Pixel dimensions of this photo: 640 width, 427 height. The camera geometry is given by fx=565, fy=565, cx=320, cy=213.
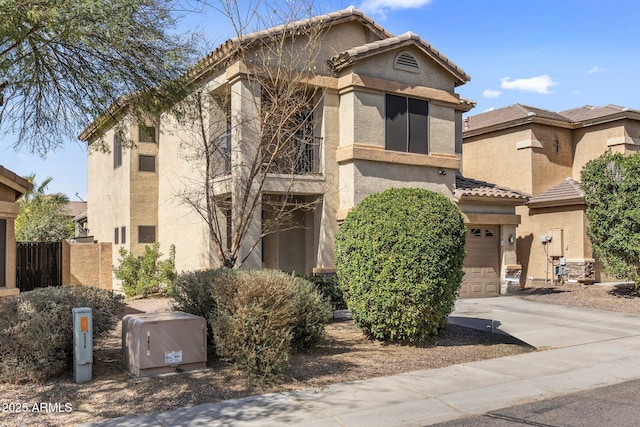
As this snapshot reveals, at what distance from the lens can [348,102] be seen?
50.8 ft

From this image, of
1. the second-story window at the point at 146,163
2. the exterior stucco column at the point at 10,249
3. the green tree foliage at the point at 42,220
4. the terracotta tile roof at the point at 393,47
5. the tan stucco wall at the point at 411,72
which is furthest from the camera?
the green tree foliage at the point at 42,220

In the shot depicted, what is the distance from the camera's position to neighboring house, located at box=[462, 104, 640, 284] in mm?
21156

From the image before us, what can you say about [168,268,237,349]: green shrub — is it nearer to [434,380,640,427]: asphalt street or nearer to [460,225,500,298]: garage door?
[434,380,640,427]: asphalt street

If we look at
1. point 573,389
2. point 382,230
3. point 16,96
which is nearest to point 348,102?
point 382,230

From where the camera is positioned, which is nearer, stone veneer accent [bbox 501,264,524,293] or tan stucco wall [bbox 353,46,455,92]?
tan stucco wall [bbox 353,46,455,92]

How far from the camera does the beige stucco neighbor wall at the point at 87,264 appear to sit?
19.4m

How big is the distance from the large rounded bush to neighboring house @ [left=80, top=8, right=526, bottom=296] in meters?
4.49

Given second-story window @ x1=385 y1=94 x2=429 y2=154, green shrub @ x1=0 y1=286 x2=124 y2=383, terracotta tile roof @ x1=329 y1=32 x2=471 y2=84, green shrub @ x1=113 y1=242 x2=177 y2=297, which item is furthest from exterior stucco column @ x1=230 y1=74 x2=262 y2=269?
green shrub @ x1=0 y1=286 x2=124 y2=383

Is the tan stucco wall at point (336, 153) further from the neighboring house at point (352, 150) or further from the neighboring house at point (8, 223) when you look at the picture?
the neighboring house at point (8, 223)

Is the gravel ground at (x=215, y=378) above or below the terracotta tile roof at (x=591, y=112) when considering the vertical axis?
below

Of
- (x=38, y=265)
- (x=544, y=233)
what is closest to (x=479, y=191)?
(x=544, y=233)

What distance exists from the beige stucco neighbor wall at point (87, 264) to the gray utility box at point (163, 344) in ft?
39.6

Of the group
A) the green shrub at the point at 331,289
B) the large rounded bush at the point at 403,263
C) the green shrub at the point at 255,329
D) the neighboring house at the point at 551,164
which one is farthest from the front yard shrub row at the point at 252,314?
the neighboring house at the point at 551,164

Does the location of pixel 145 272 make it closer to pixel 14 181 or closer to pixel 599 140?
pixel 14 181
